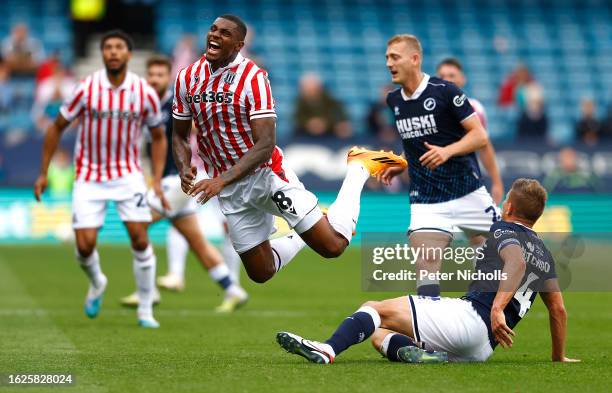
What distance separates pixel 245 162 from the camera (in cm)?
794

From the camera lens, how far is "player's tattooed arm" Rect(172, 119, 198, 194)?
8.41 m

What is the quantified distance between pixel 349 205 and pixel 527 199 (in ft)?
5.25

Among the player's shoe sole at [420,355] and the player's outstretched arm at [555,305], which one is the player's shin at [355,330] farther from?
the player's outstretched arm at [555,305]

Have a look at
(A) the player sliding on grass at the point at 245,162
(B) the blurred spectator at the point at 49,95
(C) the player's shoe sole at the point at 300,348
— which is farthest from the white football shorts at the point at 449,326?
(B) the blurred spectator at the point at 49,95

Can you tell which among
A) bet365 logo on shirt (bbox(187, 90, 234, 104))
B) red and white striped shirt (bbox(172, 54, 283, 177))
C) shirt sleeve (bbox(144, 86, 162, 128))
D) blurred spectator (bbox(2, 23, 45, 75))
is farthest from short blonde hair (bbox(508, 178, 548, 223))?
blurred spectator (bbox(2, 23, 45, 75))

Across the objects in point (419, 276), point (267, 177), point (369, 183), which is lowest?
point (369, 183)

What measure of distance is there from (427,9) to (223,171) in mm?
22634

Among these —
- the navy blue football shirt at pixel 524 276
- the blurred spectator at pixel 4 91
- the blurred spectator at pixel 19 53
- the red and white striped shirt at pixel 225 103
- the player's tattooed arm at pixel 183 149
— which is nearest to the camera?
the navy blue football shirt at pixel 524 276

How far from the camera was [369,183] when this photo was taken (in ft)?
70.5

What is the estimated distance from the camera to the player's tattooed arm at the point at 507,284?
24.1 feet

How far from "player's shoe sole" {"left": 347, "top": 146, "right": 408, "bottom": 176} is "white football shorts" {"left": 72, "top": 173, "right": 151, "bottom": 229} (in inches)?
97.5

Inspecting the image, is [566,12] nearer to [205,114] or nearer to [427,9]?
[427,9]

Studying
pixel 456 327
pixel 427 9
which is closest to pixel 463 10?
pixel 427 9

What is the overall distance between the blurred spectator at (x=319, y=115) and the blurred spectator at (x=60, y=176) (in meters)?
4.31
